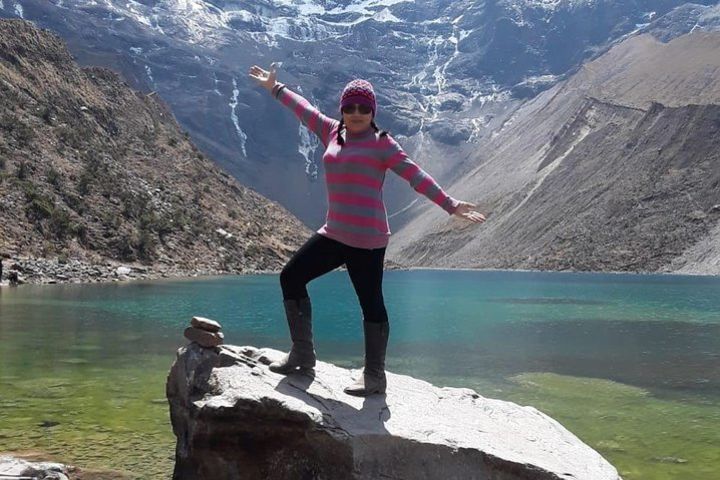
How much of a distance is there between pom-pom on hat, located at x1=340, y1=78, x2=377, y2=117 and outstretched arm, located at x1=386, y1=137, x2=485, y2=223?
1.52 feet

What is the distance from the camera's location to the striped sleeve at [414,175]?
7539 millimetres

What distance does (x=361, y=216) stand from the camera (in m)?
7.60

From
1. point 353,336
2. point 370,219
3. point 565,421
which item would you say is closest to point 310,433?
point 370,219

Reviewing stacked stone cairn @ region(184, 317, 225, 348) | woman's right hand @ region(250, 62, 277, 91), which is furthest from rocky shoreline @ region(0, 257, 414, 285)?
stacked stone cairn @ region(184, 317, 225, 348)

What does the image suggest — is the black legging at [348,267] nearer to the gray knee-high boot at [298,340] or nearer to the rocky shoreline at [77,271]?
the gray knee-high boot at [298,340]

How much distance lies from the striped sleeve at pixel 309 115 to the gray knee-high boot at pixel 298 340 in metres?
1.90

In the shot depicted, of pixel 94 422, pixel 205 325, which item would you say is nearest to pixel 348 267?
pixel 205 325

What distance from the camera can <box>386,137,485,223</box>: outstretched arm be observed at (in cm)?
754

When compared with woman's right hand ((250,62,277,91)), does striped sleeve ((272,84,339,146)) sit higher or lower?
lower

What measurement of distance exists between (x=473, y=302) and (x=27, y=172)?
1662 inches

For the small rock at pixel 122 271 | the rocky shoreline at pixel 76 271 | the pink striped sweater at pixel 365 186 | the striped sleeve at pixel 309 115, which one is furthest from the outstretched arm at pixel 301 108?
the small rock at pixel 122 271

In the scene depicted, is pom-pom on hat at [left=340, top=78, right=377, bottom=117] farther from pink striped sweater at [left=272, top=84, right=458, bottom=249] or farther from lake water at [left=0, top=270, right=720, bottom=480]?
lake water at [left=0, top=270, right=720, bottom=480]

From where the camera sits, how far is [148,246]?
74.2 meters

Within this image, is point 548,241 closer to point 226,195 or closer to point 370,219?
point 226,195
